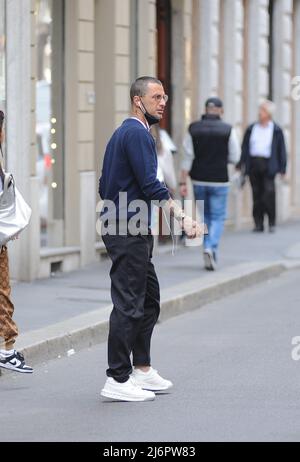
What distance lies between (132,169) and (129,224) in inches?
13.3

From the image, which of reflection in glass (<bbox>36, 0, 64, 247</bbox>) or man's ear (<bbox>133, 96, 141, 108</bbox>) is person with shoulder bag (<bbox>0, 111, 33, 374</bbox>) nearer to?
man's ear (<bbox>133, 96, 141, 108</bbox>)

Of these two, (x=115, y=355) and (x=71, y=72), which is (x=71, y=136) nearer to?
(x=71, y=72)

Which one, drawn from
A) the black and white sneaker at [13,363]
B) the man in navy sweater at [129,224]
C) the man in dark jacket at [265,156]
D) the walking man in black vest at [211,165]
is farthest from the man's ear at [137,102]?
the man in dark jacket at [265,156]

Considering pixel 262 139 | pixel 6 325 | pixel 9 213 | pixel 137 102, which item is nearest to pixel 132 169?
pixel 137 102

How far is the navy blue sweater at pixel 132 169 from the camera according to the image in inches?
345

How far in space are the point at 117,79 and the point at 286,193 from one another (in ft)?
27.1

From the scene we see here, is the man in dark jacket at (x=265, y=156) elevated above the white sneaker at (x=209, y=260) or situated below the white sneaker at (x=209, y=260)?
above

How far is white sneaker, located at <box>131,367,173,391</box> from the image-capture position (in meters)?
9.26

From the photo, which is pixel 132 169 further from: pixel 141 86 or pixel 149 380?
pixel 149 380

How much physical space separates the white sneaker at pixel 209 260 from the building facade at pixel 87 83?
4.41 feet

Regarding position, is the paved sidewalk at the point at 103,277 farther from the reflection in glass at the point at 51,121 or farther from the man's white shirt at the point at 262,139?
the man's white shirt at the point at 262,139

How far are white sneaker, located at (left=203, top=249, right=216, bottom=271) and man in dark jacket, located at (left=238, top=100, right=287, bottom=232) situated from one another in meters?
5.63

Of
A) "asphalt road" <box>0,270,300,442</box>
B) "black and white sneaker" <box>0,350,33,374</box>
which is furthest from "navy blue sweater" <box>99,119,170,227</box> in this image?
"black and white sneaker" <box>0,350,33,374</box>
